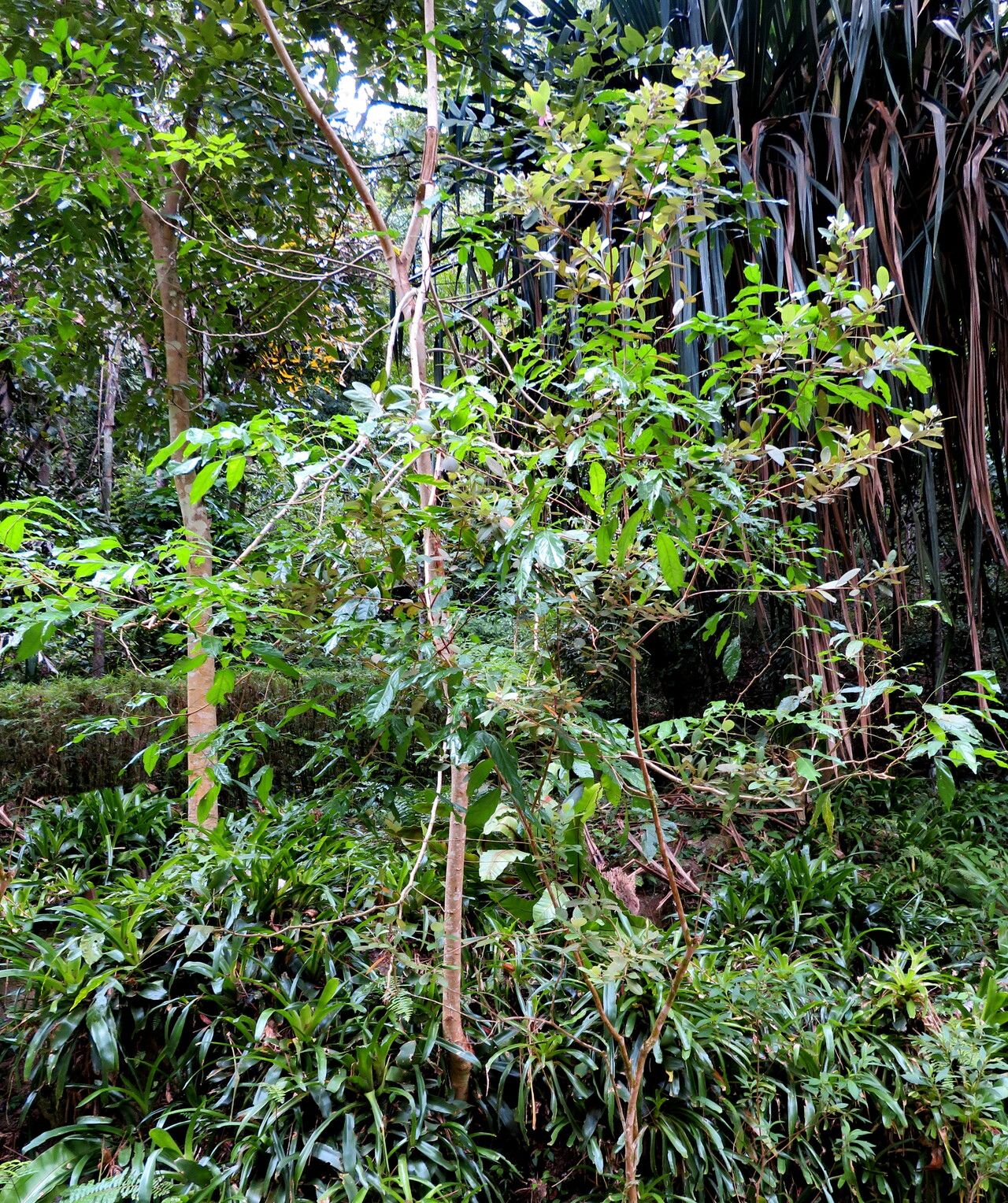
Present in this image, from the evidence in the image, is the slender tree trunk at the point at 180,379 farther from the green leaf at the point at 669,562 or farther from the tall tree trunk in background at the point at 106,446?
the tall tree trunk in background at the point at 106,446

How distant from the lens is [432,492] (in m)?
1.20

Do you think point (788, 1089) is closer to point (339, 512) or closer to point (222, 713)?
point (339, 512)

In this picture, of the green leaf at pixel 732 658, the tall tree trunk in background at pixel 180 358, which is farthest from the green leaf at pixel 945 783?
the tall tree trunk in background at pixel 180 358

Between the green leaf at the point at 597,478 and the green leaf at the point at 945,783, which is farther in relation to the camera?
the green leaf at the point at 945,783

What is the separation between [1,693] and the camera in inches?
124

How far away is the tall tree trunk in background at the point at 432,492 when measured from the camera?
1125 mm

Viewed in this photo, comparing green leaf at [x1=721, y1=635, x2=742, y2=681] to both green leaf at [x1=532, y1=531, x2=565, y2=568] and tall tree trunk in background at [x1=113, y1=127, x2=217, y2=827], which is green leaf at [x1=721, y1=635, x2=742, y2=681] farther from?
tall tree trunk in background at [x1=113, y1=127, x2=217, y2=827]

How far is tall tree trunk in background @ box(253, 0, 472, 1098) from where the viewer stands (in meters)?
1.12

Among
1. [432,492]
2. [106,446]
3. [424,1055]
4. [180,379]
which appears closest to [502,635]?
[180,379]

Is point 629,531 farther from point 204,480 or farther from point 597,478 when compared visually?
→ point 204,480

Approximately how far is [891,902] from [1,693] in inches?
138

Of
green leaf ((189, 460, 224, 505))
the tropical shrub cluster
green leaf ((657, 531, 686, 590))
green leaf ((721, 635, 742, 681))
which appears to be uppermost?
green leaf ((189, 460, 224, 505))

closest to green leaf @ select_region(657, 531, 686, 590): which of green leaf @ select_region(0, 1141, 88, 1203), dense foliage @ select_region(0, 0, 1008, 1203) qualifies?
dense foliage @ select_region(0, 0, 1008, 1203)

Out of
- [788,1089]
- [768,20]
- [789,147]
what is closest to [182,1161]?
[788,1089]
